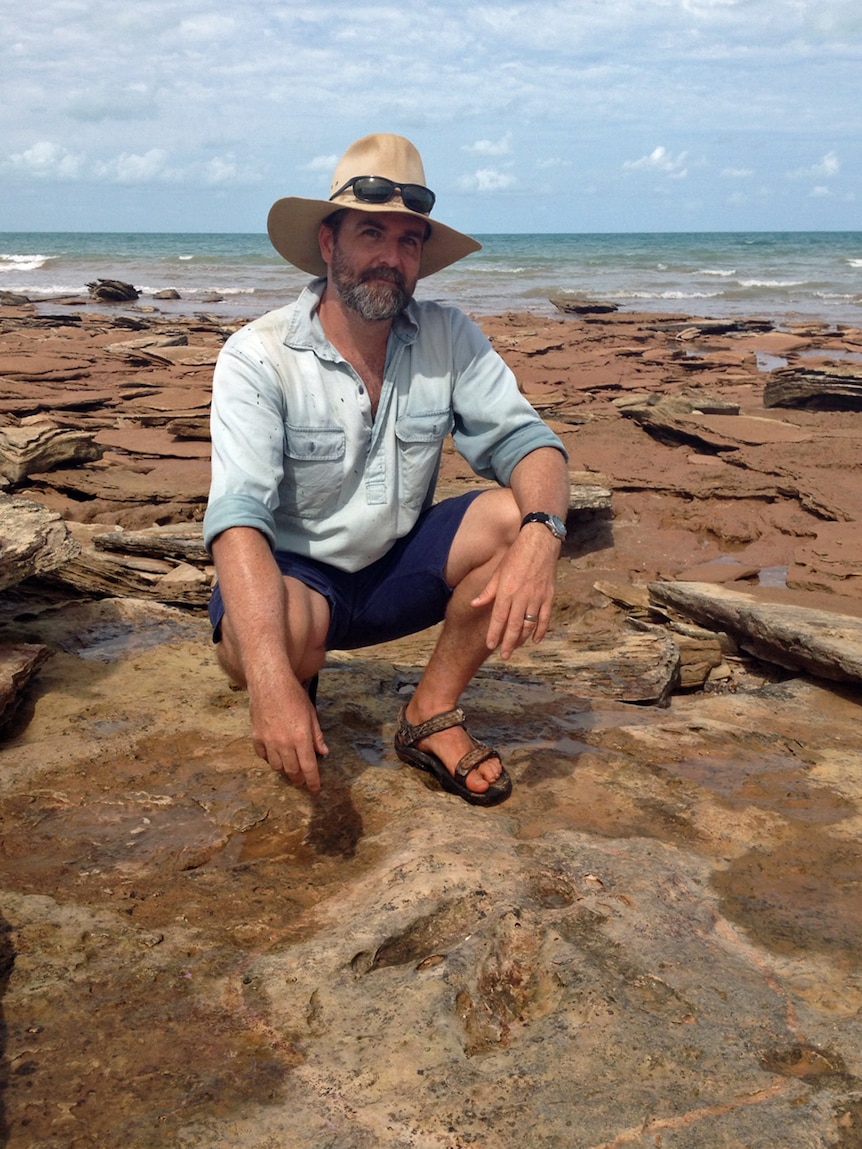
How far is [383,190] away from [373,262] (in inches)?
7.3

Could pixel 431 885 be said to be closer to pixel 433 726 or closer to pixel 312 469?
pixel 433 726

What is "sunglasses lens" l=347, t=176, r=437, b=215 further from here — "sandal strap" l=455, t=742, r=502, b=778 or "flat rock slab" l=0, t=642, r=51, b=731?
"flat rock slab" l=0, t=642, r=51, b=731

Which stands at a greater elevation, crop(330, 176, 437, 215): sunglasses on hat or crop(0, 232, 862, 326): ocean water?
crop(330, 176, 437, 215): sunglasses on hat

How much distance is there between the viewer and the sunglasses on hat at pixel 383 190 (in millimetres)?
2729

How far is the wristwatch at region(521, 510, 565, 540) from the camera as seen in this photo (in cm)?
266

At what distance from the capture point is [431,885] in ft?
7.08

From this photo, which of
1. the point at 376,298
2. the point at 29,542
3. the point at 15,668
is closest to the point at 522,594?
the point at 376,298

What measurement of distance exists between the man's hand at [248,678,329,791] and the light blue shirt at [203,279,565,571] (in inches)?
17.2

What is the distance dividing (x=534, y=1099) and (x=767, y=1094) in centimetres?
37

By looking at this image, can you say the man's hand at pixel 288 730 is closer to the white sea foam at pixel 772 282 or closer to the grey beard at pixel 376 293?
the grey beard at pixel 376 293

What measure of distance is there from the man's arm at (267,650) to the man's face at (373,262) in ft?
2.54

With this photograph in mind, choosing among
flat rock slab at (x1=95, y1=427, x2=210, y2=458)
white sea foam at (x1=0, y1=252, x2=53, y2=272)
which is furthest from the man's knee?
white sea foam at (x1=0, y1=252, x2=53, y2=272)

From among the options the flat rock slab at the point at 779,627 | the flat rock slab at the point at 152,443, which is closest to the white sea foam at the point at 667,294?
the flat rock slab at the point at 152,443

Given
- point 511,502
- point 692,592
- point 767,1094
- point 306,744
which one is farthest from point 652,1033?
point 692,592
